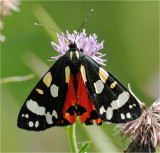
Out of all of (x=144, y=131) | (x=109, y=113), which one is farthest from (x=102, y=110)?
(x=144, y=131)

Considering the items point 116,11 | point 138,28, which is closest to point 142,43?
point 138,28

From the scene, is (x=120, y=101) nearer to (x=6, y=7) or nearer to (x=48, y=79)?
(x=48, y=79)

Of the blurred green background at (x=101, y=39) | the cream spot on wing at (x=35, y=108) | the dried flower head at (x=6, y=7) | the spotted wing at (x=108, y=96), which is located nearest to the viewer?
the spotted wing at (x=108, y=96)

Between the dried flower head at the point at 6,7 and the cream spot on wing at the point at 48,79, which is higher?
the dried flower head at the point at 6,7

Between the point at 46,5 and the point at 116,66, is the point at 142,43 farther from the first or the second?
the point at 46,5

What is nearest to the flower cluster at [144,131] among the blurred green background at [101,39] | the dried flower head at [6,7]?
the dried flower head at [6,7]

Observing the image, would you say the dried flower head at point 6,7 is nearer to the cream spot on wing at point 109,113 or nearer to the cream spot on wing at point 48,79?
the cream spot on wing at point 48,79

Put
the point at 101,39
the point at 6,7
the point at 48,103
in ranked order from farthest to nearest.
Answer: the point at 101,39
the point at 6,7
the point at 48,103

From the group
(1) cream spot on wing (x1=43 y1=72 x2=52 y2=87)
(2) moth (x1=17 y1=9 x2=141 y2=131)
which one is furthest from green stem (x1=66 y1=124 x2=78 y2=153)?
(1) cream spot on wing (x1=43 y1=72 x2=52 y2=87)
